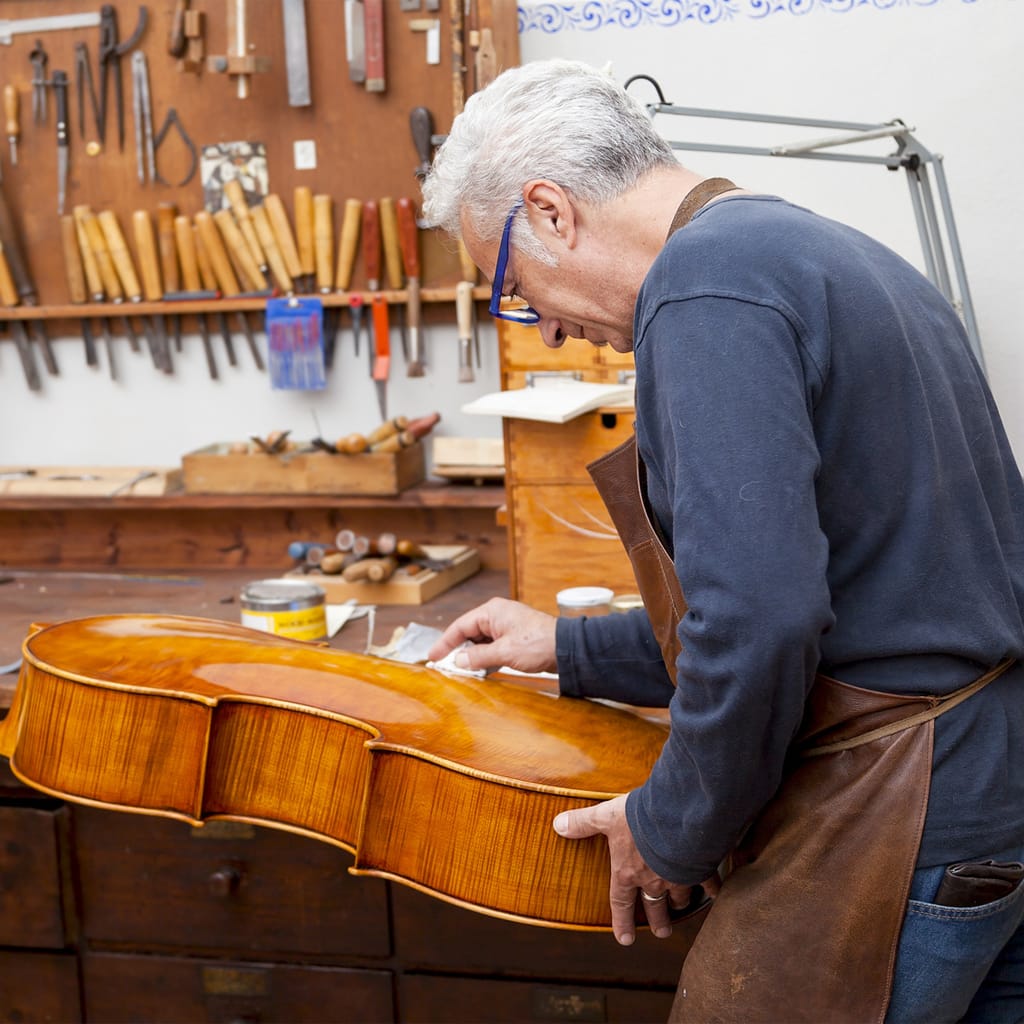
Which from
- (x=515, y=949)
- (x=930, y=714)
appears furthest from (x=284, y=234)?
(x=930, y=714)

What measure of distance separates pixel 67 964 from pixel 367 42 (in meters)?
2.37

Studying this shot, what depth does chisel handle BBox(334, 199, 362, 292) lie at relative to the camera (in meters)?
3.31

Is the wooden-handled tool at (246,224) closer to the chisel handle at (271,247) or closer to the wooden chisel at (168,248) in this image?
the chisel handle at (271,247)

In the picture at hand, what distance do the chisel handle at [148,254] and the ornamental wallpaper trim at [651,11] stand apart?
120 centimetres

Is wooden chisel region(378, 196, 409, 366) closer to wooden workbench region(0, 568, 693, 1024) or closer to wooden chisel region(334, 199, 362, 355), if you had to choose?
wooden chisel region(334, 199, 362, 355)

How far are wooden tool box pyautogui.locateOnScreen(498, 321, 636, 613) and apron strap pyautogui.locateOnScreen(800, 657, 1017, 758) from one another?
1.21 metres

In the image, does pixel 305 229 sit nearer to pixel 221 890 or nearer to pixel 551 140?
pixel 221 890

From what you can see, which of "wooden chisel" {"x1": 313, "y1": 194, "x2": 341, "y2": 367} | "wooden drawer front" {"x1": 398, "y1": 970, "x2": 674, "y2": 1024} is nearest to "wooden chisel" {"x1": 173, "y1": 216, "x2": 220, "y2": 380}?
"wooden chisel" {"x1": 313, "y1": 194, "x2": 341, "y2": 367}

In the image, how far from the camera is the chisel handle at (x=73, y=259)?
349 cm

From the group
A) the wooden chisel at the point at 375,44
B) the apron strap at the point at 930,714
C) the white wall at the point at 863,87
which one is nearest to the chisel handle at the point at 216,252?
the wooden chisel at the point at 375,44

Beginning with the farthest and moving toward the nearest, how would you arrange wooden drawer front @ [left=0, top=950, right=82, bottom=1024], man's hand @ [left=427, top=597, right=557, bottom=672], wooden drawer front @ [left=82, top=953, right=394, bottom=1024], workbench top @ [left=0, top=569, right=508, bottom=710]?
workbench top @ [left=0, top=569, right=508, bottom=710]
wooden drawer front @ [left=0, top=950, right=82, bottom=1024]
wooden drawer front @ [left=82, top=953, right=394, bottom=1024]
man's hand @ [left=427, top=597, right=557, bottom=672]

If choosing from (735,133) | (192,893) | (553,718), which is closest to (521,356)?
(735,133)

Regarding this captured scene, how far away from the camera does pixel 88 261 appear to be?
3.50 metres

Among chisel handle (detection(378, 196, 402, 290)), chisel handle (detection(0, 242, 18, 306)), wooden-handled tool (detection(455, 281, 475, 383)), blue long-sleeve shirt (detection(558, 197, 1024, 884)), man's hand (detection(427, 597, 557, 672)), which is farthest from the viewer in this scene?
chisel handle (detection(0, 242, 18, 306))
